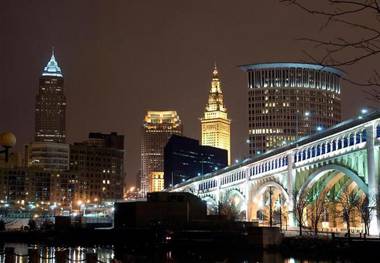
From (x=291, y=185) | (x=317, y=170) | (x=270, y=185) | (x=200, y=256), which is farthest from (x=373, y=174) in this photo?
(x=270, y=185)

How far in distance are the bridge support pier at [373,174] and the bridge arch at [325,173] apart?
7.54 ft

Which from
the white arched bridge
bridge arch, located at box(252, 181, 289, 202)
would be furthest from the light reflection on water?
bridge arch, located at box(252, 181, 289, 202)

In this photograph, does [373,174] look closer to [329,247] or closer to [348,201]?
[348,201]

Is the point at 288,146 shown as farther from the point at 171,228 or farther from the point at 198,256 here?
the point at 198,256

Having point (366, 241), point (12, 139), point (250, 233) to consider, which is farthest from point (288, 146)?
point (12, 139)

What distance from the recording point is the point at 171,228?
8938cm

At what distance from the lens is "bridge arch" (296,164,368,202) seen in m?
102

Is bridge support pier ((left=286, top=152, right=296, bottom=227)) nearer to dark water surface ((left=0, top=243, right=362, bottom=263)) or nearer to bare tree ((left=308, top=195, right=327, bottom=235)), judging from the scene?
bare tree ((left=308, top=195, right=327, bottom=235))

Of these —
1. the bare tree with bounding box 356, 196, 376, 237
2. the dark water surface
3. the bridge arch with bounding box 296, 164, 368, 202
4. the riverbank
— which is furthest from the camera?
the bridge arch with bounding box 296, 164, 368, 202

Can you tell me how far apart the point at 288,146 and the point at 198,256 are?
Result: 6749 cm

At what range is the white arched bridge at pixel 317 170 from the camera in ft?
324

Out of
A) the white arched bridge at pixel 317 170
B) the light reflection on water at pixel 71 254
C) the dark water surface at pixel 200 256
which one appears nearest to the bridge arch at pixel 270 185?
the white arched bridge at pixel 317 170

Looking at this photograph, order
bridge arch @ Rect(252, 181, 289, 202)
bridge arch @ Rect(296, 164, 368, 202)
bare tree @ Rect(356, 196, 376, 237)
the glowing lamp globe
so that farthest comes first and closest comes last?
bridge arch @ Rect(252, 181, 289, 202), bridge arch @ Rect(296, 164, 368, 202), bare tree @ Rect(356, 196, 376, 237), the glowing lamp globe

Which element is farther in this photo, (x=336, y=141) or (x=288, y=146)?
(x=288, y=146)
